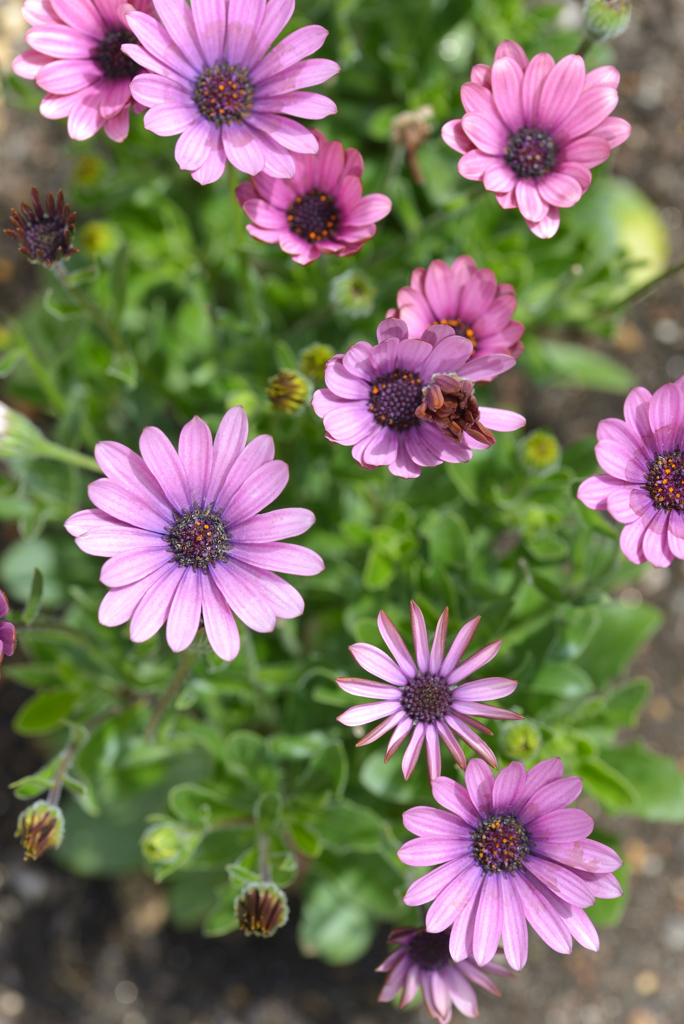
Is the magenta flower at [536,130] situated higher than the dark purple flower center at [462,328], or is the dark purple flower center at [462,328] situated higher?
the magenta flower at [536,130]

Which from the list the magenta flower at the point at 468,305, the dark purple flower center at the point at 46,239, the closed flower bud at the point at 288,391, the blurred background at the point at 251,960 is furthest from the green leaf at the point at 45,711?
the magenta flower at the point at 468,305

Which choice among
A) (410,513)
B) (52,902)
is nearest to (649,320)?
(410,513)

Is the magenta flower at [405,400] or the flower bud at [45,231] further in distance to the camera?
the flower bud at [45,231]

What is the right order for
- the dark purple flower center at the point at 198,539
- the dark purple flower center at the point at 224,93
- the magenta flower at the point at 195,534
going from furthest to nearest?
the dark purple flower center at the point at 224,93 < the dark purple flower center at the point at 198,539 < the magenta flower at the point at 195,534

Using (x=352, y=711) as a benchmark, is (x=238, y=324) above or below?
above

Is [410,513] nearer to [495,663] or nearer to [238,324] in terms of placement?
[495,663]

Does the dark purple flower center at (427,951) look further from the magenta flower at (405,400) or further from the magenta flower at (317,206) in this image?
the magenta flower at (317,206)
